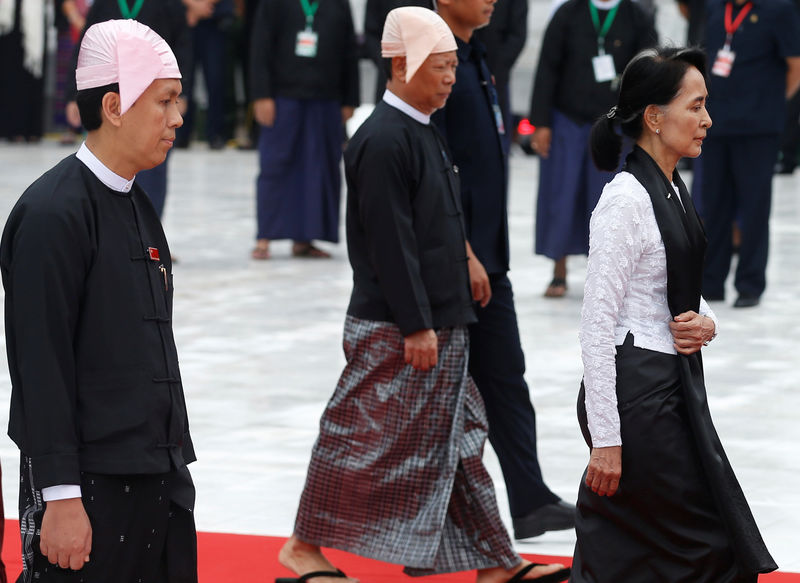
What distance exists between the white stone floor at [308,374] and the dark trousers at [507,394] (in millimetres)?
205

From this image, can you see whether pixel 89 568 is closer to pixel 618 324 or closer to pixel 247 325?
pixel 618 324

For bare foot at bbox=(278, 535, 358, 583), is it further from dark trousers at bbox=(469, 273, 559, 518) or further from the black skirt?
the black skirt

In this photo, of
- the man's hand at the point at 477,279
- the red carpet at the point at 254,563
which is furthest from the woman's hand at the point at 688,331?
the red carpet at the point at 254,563

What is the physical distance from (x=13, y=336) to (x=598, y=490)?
1.29 metres

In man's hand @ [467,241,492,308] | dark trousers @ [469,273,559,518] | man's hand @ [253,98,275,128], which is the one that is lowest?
dark trousers @ [469,273,559,518]

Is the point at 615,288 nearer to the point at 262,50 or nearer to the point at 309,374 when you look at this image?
the point at 309,374

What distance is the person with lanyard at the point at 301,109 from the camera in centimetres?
1022

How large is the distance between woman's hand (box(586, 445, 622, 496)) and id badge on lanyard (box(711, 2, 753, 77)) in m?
5.77

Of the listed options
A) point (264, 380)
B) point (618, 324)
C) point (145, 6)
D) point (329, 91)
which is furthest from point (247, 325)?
point (618, 324)

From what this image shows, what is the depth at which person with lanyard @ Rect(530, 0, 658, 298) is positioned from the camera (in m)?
8.70

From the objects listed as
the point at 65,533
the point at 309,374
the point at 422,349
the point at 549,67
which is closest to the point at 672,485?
the point at 422,349

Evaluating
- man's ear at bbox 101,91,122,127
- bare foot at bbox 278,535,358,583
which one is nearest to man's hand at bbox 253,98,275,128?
bare foot at bbox 278,535,358,583

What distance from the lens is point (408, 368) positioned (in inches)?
164

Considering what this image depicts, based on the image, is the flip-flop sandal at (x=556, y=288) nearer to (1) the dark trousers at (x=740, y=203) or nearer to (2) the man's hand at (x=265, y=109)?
(1) the dark trousers at (x=740, y=203)
